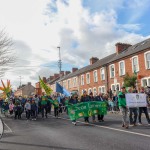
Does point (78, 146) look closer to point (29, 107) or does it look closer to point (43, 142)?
point (43, 142)

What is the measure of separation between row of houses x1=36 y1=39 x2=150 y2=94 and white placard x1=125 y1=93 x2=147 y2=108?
17.8 meters

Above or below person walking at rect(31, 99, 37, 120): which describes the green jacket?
above

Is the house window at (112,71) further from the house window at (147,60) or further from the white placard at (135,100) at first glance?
the white placard at (135,100)

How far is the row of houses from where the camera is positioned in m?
31.5

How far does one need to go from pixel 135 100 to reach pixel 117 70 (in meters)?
24.3

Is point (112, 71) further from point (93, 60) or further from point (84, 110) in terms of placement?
point (84, 110)

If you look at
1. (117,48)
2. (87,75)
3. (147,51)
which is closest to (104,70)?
(117,48)

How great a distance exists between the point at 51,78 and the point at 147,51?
49.4m

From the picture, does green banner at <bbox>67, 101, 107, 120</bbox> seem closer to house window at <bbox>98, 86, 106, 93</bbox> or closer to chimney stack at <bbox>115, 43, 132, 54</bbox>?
chimney stack at <bbox>115, 43, 132, 54</bbox>

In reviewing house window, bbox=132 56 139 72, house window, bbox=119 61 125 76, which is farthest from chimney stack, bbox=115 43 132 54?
house window, bbox=132 56 139 72

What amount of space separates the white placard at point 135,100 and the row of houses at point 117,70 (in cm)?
1780

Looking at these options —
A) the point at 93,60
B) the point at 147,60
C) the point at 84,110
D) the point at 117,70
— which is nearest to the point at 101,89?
the point at 117,70

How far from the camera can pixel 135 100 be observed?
13062 millimetres

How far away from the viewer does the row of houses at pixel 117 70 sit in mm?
31548
